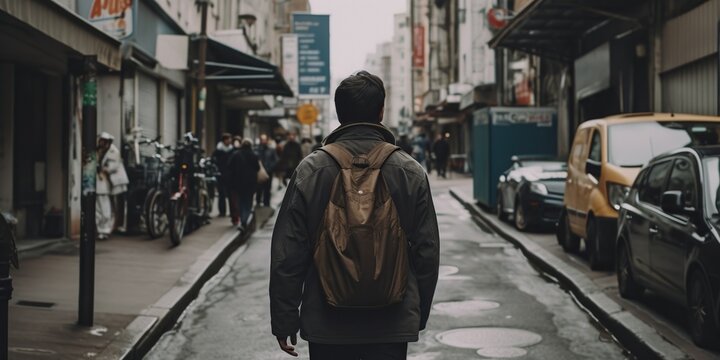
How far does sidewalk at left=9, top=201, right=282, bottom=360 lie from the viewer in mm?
7863

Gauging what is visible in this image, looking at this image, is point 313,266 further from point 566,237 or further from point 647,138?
point 566,237

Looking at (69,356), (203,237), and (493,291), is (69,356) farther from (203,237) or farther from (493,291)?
(203,237)

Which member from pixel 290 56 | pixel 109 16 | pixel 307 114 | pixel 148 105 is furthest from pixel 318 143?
pixel 290 56

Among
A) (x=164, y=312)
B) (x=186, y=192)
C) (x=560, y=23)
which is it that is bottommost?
(x=164, y=312)

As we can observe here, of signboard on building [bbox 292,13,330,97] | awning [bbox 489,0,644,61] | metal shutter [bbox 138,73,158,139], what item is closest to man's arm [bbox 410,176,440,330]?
awning [bbox 489,0,644,61]

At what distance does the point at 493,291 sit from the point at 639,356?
12.3 feet

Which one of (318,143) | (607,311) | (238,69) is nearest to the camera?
(607,311)

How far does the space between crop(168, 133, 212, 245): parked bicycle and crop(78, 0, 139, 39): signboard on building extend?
6.78ft

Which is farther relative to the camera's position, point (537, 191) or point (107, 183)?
point (537, 191)

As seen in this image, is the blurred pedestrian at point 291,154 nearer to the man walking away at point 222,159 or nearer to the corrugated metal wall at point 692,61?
the man walking away at point 222,159

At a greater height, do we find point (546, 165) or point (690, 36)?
point (690, 36)

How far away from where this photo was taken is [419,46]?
88125mm

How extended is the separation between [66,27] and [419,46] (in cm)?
8039

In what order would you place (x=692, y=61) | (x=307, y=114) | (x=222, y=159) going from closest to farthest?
(x=692, y=61), (x=222, y=159), (x=307, y=114)
